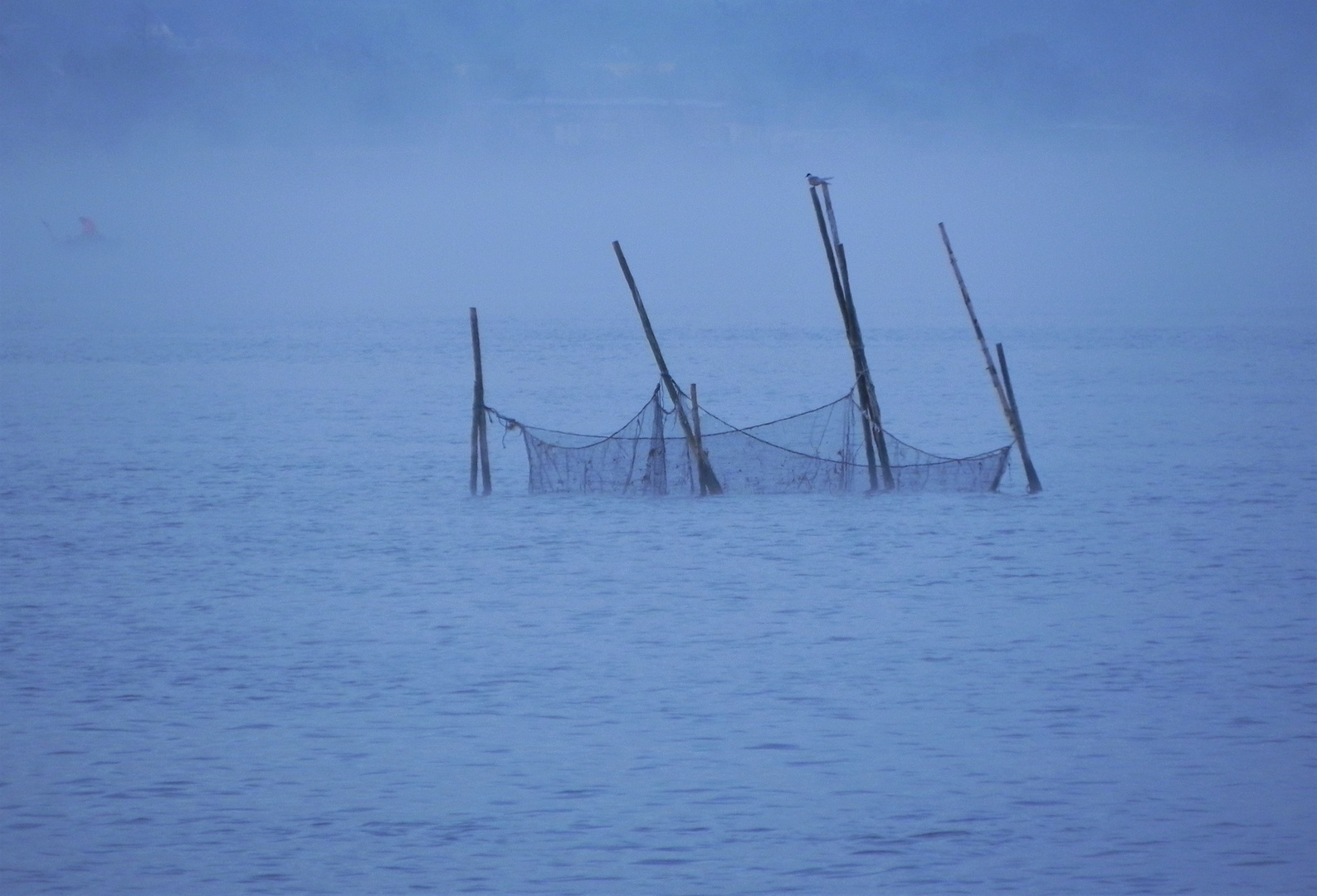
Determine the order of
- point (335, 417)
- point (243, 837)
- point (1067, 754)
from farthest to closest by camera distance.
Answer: point (335, 417)
point (1067, 754)
point (243, 837)

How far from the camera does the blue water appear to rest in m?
8.36

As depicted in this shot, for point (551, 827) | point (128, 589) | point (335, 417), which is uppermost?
point (335, 417)

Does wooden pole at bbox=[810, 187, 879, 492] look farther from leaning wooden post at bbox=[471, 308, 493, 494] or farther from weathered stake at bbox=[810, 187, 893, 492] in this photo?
leaning wooden post at bbox=[471, 308, 493, 494]

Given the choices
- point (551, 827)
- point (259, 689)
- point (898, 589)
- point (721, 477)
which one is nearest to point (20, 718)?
point (259, 689)

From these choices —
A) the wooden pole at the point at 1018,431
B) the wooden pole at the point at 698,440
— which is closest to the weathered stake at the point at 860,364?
the wooden pole at the point at 1018,431

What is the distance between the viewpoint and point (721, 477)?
1925 centimetres

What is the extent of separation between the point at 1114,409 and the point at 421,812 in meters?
33.3

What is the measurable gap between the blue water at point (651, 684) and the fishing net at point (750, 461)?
1.69 feet

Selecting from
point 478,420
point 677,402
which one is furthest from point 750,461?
point 478,420

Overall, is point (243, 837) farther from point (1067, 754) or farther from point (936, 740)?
point (1067, 754)

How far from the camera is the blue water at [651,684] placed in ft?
27.4

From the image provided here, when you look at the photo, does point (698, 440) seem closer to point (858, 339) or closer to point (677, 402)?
point (677, 402)

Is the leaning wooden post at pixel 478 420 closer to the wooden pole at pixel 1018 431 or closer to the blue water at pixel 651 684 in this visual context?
the blue water at pixel 651 684

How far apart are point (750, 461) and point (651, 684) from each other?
749 cm
